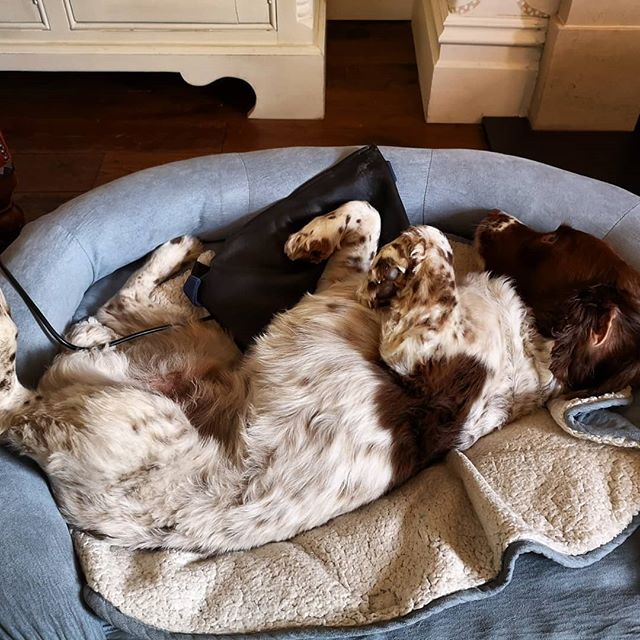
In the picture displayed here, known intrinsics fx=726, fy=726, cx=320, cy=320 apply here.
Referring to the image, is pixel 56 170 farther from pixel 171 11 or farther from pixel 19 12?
pixel 171 11

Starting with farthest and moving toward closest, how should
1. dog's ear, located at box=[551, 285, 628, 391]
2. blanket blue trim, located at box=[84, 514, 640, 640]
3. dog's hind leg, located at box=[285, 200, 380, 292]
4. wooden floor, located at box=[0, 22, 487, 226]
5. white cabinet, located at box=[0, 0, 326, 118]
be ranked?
wooden floor, located at box=[0, 22, 487, 226] < white cabinet, located at box=[0, 0, 326, 118] < dog's hind leg, located at box=[285, 200, 380, 292] < dog's ear, located at box=[551, 285, 628, 391] < blanket blue trim, located at box=[84, 514, 640, 640]

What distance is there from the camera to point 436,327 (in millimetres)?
1787

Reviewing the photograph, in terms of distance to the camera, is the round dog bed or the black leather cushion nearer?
the round dog bed

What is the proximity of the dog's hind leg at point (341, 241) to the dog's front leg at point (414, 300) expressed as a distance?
151mm

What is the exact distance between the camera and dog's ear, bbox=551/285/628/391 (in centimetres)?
175

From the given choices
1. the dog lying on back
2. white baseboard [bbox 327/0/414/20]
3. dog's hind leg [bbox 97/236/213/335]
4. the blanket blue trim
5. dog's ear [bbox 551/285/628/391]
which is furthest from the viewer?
white baseboard [bbox 327/0/414/20]

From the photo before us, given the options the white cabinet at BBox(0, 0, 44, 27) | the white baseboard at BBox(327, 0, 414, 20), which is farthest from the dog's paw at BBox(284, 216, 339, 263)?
the white baseboard at BBox(327, 0, 414, 20)

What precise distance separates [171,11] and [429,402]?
215 cm

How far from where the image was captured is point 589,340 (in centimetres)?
178

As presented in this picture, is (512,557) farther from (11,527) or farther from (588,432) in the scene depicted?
(11,527)

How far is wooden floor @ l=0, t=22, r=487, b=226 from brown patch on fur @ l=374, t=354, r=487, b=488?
68.9 inches

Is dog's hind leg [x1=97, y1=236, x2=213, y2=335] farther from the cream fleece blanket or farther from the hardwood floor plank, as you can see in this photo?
the hardwood floor plank

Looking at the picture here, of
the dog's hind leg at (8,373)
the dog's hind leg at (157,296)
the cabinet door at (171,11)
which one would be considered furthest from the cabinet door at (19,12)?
the dog's hind leg at (8,373)

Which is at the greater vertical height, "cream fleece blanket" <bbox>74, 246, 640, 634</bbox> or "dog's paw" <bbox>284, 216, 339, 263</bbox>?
"dog's paw" <bbox>284, 216, 339, 263</bbox>
